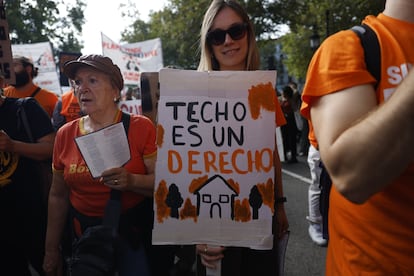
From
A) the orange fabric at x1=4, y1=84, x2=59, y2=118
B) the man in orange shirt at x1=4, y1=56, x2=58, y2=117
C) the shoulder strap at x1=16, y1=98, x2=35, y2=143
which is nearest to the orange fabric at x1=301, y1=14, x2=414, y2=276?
the shoulder strap at x1=16, y1=98, x2=35, y2=143

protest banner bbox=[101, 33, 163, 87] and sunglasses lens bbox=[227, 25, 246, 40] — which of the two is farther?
protest banner bbox=[101, 33, 163, 87]

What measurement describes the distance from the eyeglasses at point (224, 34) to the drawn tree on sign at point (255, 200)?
0.80 meters

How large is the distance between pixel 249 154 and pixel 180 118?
33 cm

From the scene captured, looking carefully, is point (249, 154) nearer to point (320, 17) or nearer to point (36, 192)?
point (36, 192)

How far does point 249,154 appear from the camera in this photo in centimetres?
179

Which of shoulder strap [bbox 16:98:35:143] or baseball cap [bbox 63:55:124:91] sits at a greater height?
baseball cap [bbox 63:55:124:91]

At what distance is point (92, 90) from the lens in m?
2.13

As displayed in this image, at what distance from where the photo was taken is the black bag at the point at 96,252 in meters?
1.93

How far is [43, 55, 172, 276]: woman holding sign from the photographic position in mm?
2059

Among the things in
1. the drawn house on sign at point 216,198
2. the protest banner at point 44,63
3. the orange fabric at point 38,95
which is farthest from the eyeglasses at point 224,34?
the protest banner at point 44,63

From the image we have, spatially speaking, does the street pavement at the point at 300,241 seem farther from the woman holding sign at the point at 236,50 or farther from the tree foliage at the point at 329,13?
the tree foliage at the point at 329,13

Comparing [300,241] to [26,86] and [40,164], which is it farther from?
[26,86]

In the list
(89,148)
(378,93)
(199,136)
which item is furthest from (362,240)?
(89,148)

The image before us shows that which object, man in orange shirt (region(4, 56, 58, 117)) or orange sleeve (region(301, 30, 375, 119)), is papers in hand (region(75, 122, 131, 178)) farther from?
man in orange shirt (region(4, 56, 58, 117))
